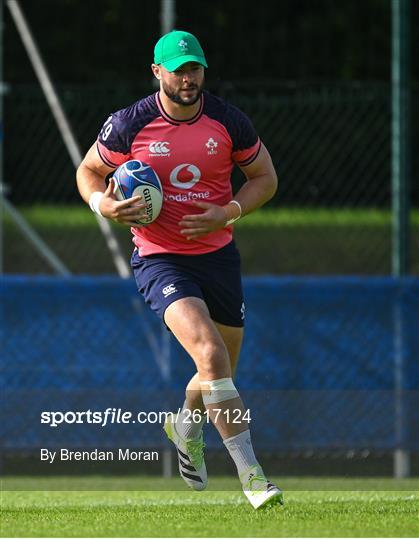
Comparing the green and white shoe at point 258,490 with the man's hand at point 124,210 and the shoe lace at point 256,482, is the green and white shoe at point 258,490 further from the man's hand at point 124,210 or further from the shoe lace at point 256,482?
the man's hand at point 124,210

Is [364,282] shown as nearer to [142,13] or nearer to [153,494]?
[153,494]

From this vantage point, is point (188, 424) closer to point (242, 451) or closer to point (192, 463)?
point (192, 463)

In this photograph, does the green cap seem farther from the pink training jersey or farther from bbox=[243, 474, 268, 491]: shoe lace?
bbox=[243, 474, 268, 491]: shoe lace

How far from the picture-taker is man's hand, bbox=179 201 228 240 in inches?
261

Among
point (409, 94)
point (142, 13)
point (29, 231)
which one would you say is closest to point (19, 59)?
point (142, 13)

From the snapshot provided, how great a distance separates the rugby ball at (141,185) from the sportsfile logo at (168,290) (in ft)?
1.05

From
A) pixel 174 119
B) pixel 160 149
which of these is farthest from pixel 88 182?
pixel 174 119

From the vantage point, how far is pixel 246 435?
21.3 feet

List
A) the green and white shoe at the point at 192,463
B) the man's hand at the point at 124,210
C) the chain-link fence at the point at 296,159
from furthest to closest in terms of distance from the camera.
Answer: the chain-link fence at the point at 296,159
the green and white shoe at the point at 192,463
the man's hand at the point at 124,210

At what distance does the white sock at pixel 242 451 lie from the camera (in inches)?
253

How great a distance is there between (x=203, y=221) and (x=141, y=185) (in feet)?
1.10

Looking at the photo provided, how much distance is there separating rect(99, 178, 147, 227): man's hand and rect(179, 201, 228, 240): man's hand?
206mm

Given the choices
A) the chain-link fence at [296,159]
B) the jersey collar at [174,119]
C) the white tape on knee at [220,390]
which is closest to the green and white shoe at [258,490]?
the white tape on knee at [220,390]

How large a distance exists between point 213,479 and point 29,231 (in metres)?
2.39
